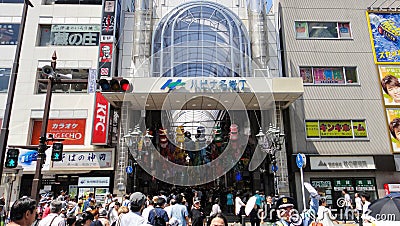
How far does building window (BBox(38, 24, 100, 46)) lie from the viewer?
60.0ft

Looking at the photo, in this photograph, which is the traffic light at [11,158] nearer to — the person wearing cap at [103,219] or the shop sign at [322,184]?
the person wearing cap at [103,219]

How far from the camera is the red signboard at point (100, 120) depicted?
615 inches

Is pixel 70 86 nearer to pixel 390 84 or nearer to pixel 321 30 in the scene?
pixel 321 30

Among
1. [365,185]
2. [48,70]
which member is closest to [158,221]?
[48,70]

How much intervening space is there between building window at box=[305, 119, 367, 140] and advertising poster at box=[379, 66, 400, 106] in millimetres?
2246

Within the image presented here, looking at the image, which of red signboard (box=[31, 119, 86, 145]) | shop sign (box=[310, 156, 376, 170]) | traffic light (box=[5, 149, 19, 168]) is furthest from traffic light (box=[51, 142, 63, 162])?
shop sign (box=[310, 156, 376, 170])

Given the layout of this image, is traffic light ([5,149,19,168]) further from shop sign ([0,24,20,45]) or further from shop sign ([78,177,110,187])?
shop sign ([0,24,20,45])

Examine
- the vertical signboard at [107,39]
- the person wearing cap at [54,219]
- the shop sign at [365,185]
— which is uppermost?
the vertical signboard at [107,39]

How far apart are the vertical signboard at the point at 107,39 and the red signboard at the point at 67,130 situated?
321 cm

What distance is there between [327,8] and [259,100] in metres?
8.06

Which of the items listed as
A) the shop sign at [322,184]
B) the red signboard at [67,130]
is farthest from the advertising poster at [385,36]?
the red signboard at [67,130]

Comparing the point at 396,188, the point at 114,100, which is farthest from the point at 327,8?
the point at 114,100

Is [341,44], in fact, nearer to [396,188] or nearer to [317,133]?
[317,133]

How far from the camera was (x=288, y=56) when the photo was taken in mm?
17359
